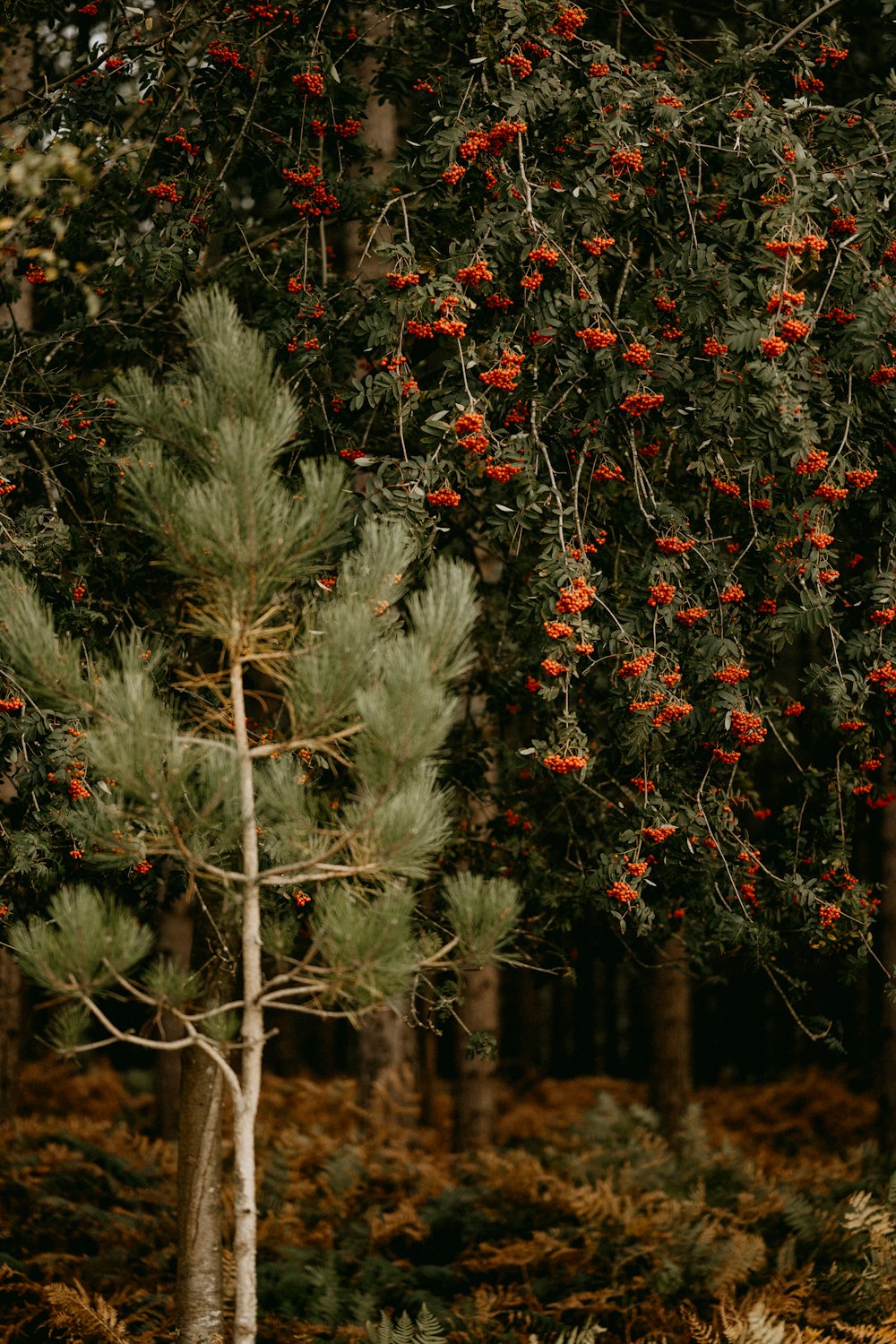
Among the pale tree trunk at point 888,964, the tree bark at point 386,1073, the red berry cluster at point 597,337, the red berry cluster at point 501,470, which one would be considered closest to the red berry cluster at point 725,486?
the red berry cluster at point 597,337

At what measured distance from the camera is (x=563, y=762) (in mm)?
3557

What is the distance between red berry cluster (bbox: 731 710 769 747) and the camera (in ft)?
12.4

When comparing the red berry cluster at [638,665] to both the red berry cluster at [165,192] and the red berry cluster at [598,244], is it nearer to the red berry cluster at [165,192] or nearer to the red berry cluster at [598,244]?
the red berry cluster at [598,244]

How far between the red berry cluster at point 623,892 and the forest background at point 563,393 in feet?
0.12

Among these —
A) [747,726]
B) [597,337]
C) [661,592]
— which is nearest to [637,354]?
[597,337]

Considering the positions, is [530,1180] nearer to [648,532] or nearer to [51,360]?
[648,532]

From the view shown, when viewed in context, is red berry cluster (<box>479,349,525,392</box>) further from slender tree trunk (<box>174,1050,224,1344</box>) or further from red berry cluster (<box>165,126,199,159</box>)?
slender tree trunk (<box>174,1050,224,1344</box>)

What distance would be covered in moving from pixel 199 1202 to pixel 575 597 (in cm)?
305

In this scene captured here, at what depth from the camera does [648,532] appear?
4246 mm

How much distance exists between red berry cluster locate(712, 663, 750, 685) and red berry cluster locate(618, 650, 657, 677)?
1.07ft

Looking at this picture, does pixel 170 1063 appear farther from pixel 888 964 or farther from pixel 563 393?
pixel 563 393

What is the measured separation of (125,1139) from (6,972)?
234 cm

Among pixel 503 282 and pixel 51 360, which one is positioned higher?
pixel 51 360

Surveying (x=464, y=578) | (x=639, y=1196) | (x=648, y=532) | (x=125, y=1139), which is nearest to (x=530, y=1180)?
(x=639, y=1196)
